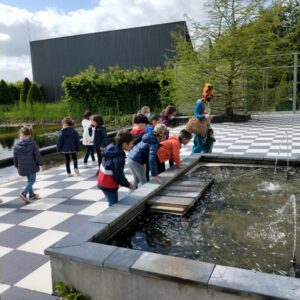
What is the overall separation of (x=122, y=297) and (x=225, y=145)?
770 cm

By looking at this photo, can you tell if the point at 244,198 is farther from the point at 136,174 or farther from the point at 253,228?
→ the point at 136,174

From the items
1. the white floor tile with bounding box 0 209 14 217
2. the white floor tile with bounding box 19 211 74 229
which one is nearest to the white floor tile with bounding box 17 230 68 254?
the white floor tile with bounding box 19 211 74 229

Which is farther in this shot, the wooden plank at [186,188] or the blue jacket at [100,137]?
the blue jacket at [100,137]

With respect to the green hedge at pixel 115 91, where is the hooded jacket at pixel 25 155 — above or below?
below

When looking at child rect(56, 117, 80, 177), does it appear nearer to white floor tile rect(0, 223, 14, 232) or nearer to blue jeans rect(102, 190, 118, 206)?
white floor tile rect(0, 223, 14, 232)

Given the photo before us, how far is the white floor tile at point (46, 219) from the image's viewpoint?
4270 millimetres

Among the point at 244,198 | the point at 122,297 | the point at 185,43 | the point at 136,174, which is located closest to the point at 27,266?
the point at 122,297

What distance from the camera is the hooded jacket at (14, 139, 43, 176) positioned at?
5.22 metres

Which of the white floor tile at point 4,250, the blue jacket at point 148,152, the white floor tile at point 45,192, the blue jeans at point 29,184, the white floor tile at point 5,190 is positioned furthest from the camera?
the white floor tile at point 5,190

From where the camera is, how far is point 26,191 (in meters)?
5.39

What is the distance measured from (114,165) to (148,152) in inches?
41.6

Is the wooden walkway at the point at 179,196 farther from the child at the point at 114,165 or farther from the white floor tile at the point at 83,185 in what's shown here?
the white floor tile at the point at 83,185

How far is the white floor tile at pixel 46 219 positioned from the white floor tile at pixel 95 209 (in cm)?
23

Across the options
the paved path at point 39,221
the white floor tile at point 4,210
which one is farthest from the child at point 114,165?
the white floor tile at point 4,210
